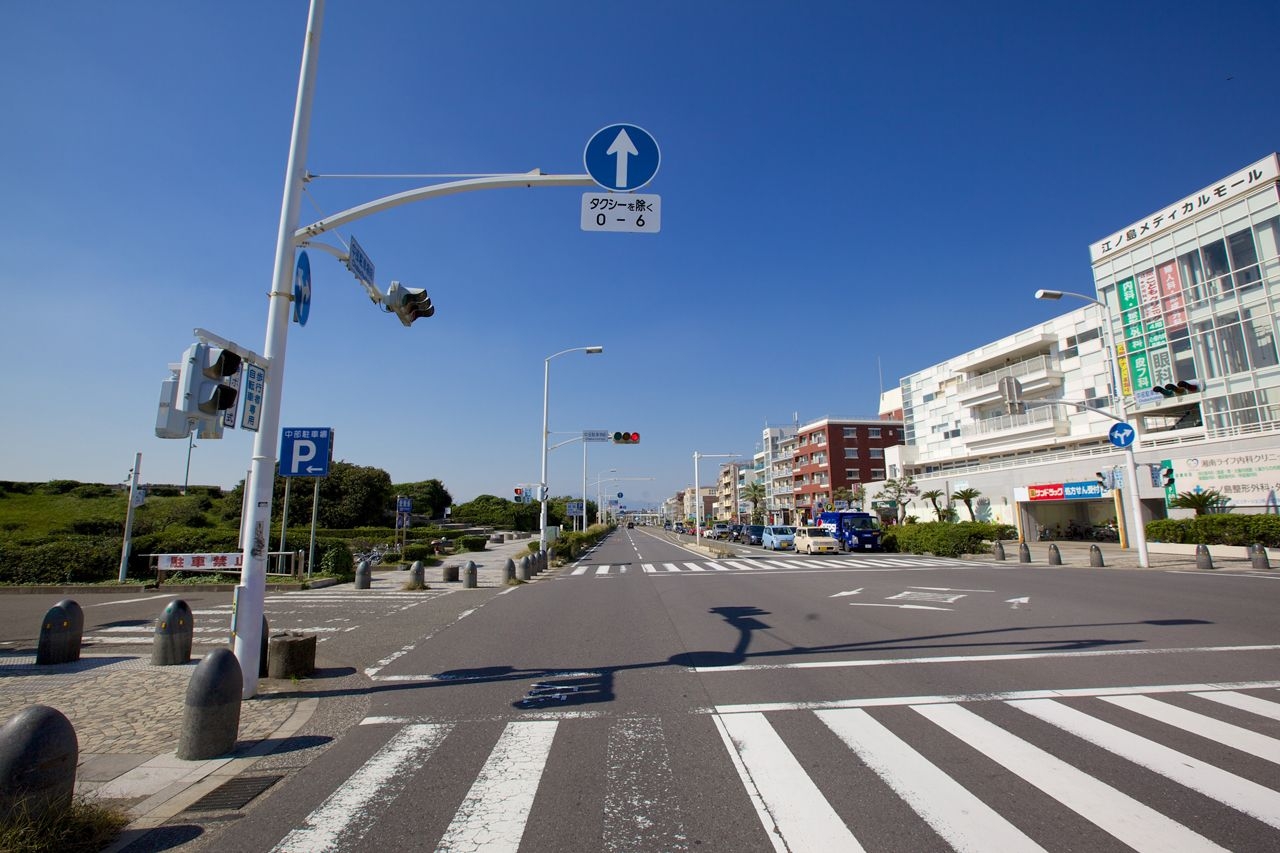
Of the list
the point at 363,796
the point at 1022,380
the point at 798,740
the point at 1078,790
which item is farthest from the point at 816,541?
the point at 363,796

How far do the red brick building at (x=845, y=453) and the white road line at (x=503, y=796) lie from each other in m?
76.8

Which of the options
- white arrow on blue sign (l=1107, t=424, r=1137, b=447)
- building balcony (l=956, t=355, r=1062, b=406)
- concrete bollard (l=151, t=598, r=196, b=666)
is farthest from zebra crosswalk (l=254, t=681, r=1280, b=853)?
building balcony (l=956, t=355, r=1062, b=406)

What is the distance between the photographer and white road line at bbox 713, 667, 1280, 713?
6.16 m

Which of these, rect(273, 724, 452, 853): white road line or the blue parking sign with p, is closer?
rect(273, 724, 452, 853): white road line

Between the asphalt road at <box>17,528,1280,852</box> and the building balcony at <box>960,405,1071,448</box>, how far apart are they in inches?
1654

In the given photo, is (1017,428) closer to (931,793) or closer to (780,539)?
(780,539)

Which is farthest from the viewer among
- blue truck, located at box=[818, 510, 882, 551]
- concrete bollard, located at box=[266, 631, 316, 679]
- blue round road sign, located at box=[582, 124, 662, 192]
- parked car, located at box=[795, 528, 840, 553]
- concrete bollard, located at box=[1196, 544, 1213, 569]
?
blue truck, located at box=[818, 510, 882, 551]

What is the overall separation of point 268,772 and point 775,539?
42.8 m

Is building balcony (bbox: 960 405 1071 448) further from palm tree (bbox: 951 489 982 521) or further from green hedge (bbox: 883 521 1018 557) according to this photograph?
green hedge (bbox: 883 521 1018 557)

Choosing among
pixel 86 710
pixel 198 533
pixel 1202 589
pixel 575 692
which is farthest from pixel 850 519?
pixel 86 710

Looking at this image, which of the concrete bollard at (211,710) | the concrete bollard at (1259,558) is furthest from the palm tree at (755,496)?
the concrete bollard at (211,710)

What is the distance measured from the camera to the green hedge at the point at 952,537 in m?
33.3

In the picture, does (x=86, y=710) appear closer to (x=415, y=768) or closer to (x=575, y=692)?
(x=415, y=768)

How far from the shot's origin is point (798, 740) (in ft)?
17.1
